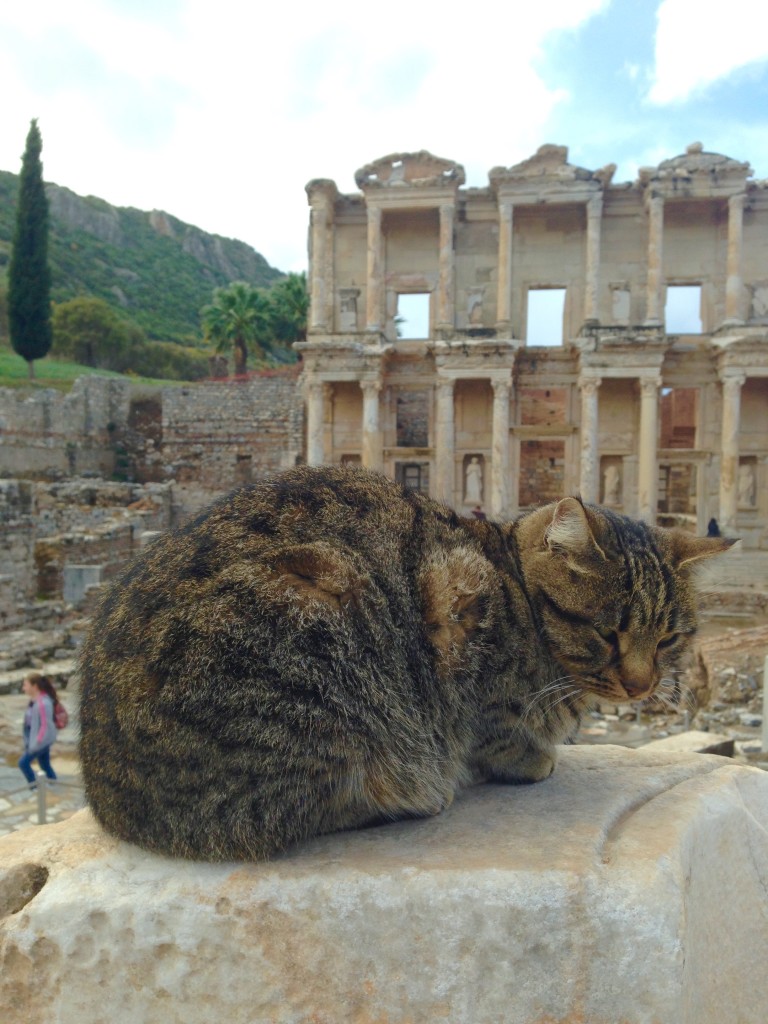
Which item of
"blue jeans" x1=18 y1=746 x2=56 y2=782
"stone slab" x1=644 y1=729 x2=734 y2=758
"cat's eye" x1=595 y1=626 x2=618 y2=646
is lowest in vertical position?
"blue jeans" x1=18 y1=746 x2=56 y2=782

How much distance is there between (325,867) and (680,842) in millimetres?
1016

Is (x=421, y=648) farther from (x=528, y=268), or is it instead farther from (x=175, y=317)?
(x=175, y=317)

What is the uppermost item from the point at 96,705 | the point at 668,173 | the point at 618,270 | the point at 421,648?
the point at 668,173

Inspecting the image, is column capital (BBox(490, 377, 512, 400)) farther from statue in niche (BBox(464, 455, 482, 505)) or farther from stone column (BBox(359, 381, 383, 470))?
stone column (BBox(359, 381, 383, 470))

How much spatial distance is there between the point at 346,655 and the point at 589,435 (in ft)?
80.1

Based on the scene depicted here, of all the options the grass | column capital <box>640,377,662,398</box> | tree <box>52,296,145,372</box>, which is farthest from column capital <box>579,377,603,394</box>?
tree <box>52,296,145,372</box>

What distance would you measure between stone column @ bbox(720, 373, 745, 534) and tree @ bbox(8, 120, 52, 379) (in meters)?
31.2

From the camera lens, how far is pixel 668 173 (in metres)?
25.0

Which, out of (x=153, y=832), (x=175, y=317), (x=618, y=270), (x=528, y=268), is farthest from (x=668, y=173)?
(x=175, y=317)

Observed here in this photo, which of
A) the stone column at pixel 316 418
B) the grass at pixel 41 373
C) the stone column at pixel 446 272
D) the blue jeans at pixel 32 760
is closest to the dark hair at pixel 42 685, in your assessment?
the blue jeans at pixel 32 760

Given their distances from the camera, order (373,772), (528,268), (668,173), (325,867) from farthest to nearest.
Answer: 1. (528,268)
2. (668,173)
3. (373,772)
4. (325,867)

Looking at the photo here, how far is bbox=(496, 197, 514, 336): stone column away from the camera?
1017 inches

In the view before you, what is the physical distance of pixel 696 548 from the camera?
2551 mm

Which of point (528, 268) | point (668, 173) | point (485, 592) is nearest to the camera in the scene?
point (485, 592)
